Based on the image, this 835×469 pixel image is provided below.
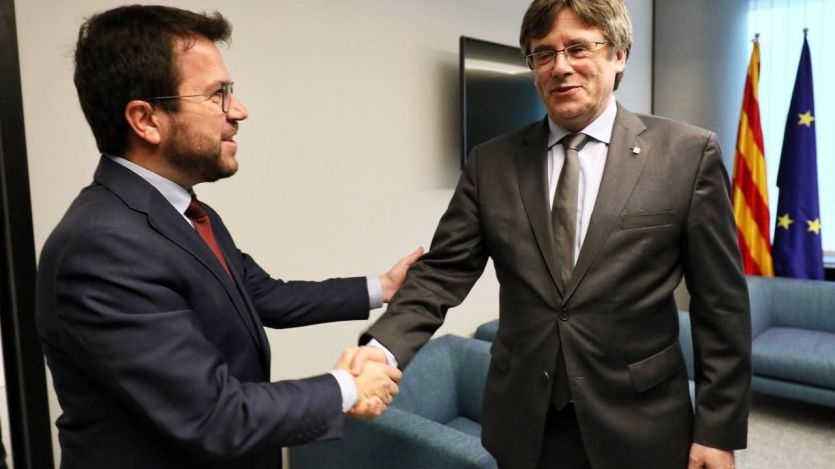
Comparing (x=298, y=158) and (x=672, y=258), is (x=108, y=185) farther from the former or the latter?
(x=298, y=158)

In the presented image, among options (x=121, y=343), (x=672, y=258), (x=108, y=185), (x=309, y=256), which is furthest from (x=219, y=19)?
(x=309, y=256)

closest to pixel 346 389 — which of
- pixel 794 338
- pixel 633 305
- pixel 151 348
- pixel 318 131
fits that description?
pixel 151 348

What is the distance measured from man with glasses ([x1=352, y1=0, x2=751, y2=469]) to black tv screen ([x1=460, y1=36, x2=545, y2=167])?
5.32 ft

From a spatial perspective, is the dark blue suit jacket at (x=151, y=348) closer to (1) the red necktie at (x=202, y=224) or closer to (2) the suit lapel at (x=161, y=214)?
(2) the suit lapel at (x=161, y=214)

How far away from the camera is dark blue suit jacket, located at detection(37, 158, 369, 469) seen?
0.98 metres

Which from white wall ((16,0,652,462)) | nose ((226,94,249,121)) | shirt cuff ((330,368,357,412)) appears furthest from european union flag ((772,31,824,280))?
nose ((226,94,249,121))

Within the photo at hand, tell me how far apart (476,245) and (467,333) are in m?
1.99

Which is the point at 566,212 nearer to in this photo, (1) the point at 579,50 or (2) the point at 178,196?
(1) the point at 579,50

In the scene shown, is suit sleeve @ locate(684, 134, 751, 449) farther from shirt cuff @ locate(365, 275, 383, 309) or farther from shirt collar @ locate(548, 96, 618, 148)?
shirt cuff @ locate(365, 275, 383, 309)

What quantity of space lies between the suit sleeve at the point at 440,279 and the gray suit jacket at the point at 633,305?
0.36 feet

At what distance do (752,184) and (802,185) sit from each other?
0.31 m

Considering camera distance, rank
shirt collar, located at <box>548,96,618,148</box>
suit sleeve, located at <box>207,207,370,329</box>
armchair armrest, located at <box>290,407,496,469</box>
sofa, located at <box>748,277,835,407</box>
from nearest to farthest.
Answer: shirt collar, located at <box>548,96,618,148</box>, suit sleeve, located at <box>207,207,370,329</box>, armchair armrest, located at <box>290,407,496,469</box>, sofa, located at <box>748,277,835,407</box>

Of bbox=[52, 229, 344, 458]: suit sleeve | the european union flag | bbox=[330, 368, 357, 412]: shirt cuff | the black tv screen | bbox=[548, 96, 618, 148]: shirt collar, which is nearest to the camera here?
bbox=[52, 229, 344, 458]: suit sleeve

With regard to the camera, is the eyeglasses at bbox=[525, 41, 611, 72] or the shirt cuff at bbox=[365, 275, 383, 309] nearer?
the eyeglasses at bbox=[525, 41, 611, 72]
